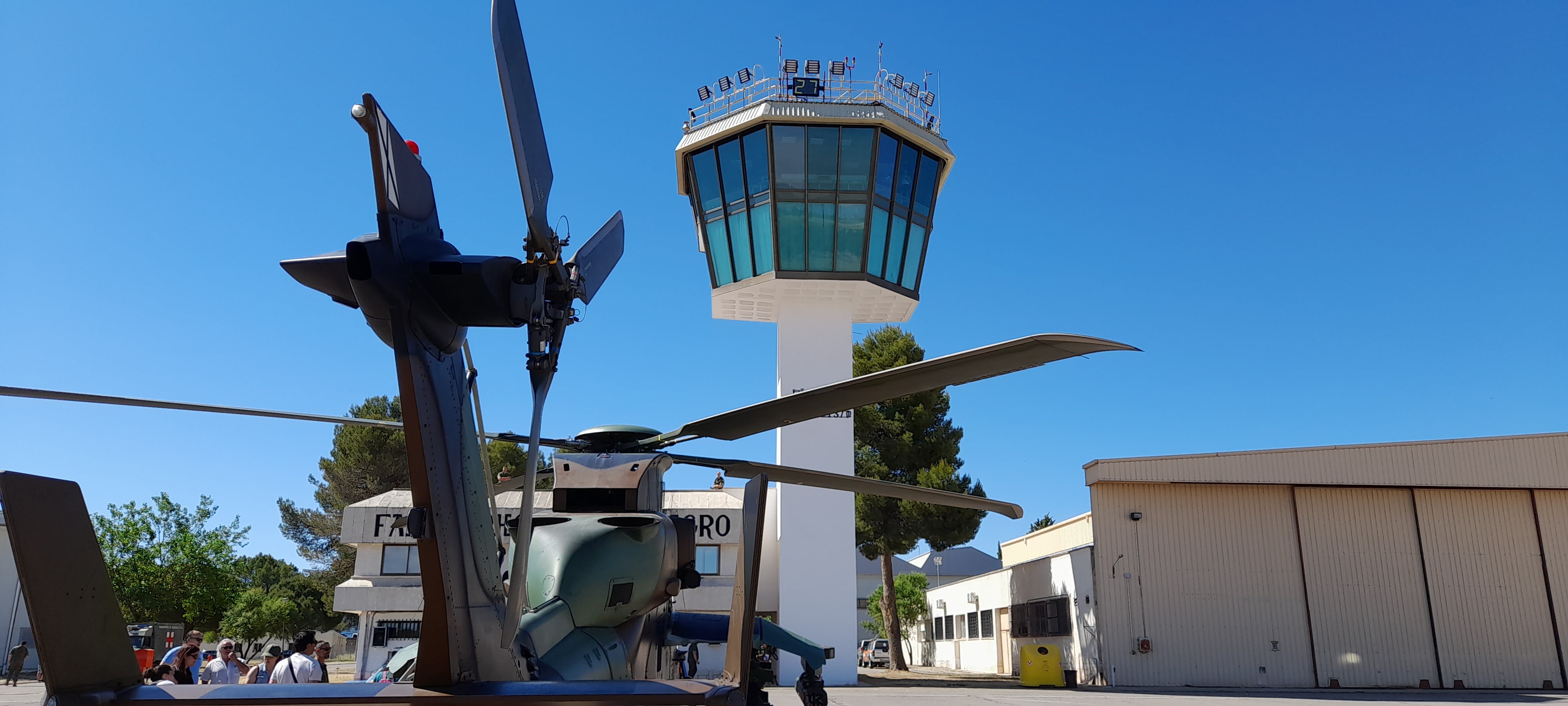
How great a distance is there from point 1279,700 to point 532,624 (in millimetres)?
18500

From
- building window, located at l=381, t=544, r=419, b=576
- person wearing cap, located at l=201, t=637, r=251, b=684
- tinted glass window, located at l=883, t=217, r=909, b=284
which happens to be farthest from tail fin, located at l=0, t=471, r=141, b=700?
building window, located at l=381, t=544, r=419, b=576

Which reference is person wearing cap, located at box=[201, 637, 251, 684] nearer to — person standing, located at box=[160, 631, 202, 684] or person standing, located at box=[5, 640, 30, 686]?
person standing, located at box=[160, 631, 202, 684]

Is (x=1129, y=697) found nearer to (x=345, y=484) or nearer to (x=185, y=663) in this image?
(x=185, y=663)

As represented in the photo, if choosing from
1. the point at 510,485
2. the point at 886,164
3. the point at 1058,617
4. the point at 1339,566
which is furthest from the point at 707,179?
the point at 1339,566

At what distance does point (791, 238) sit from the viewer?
25.4 meters

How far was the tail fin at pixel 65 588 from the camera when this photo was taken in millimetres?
3357

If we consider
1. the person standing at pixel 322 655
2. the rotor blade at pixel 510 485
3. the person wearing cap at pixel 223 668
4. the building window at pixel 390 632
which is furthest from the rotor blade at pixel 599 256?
the building window at pixel 390 632

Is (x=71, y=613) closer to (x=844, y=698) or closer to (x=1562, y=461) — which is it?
(x=844, y=698)

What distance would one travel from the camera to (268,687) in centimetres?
357

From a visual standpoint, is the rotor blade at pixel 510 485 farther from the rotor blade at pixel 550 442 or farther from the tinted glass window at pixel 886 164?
the tinted glass window at pixel 886 164

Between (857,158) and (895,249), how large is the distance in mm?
2872

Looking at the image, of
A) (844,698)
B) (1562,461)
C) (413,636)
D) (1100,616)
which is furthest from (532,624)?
(1562,461)

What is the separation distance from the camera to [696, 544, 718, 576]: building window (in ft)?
94.1

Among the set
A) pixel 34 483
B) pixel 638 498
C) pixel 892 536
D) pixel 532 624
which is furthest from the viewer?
pixel 892 536
